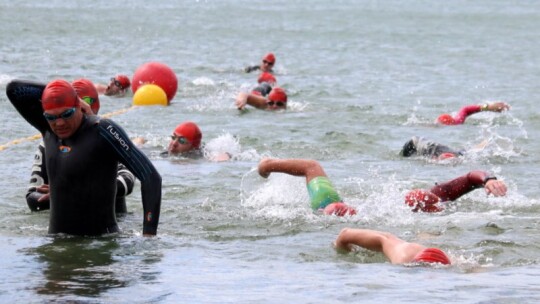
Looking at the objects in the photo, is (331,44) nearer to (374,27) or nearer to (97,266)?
(374,27)

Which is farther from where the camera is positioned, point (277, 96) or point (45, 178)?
point (277, 96)

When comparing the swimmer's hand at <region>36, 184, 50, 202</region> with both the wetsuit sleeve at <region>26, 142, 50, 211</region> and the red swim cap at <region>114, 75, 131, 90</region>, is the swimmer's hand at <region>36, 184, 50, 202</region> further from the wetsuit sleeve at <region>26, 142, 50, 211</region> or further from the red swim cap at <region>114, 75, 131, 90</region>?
the red swim cap at <region>114, 75, 131, 90</region>

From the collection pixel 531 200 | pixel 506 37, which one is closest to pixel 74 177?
pixel 531 200

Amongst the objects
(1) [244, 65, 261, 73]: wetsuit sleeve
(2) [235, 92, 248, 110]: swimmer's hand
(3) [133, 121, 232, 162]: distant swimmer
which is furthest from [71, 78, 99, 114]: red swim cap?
(1) [244, 65, 261, 73]: wetsuit sleeve

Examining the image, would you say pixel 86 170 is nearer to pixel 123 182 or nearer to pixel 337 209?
pixel 123 182

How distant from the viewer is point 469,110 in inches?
702

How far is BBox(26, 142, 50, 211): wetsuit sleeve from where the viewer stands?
936 centimetres

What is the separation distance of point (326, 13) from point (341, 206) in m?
55.7

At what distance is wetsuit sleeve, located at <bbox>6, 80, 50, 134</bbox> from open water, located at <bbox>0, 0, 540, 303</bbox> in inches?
39.1

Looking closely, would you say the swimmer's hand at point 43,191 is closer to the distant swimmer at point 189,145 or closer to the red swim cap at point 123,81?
the distant swimmer at point 189,145

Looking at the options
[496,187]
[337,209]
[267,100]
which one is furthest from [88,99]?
[267,100]

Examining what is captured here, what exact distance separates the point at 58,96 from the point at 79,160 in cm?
55

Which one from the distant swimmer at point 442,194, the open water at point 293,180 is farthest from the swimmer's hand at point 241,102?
the distant swimmer at point 442,194

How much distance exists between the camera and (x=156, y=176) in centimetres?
773
